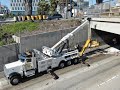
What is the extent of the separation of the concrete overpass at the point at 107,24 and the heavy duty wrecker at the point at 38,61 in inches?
233

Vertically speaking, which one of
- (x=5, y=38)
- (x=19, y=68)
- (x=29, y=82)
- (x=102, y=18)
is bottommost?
(x=29, y=82)

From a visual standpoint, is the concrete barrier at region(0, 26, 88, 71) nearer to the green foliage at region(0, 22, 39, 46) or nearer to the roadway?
the green foliage at region(0, 22, 39, 46)

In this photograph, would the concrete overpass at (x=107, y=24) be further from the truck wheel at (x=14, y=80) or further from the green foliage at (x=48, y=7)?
the green foliage at (x=48, y=7)

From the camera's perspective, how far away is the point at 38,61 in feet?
69.2

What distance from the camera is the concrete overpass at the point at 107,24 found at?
25.4 meters

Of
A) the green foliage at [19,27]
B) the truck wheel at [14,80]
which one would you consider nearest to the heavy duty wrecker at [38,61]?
the truck wheel at [14,80]

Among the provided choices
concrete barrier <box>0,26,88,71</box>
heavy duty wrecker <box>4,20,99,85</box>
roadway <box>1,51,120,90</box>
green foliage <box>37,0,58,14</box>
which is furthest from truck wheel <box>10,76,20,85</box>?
green foliage <box>37,0,58,14</box>

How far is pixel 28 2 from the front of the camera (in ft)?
117

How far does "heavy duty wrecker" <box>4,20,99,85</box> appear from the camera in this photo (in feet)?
65.3

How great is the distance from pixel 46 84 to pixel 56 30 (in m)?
12.1

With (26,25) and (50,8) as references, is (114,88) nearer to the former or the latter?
(26,25)

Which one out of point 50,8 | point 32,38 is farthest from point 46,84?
point 50,8

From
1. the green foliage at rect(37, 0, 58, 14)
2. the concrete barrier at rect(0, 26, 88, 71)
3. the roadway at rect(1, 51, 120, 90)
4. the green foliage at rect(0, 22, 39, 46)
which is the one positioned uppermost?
the green foliage at rect(37, 0, 58, 14)

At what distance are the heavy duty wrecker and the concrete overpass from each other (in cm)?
593
